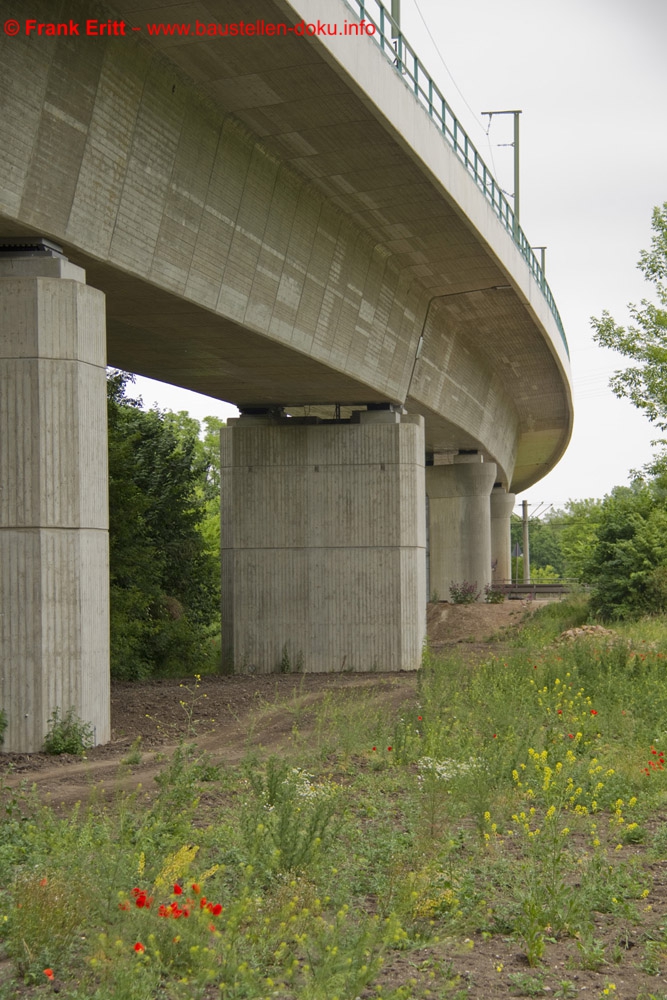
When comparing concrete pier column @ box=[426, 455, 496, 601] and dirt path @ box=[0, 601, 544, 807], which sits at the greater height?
concrete pier column @ box=[426, 455, 496, 601]

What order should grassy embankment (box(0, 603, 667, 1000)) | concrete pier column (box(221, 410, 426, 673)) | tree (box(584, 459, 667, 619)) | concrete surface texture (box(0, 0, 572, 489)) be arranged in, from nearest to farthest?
grassy embankment (box(0, 603, 667, 1000))
concrete surface texture (box(0, 0, 572, 489))
concrete pier column (box(221, 410, 426, 673))
tree (box(584, 459, 667, 619))

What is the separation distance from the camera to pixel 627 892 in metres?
5.78

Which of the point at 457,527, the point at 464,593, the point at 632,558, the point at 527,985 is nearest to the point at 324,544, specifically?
the point at 632,558

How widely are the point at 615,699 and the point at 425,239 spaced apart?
769cm

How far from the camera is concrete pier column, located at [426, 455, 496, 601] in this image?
3584 cm

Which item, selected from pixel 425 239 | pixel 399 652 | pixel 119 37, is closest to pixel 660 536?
pixel 399 652

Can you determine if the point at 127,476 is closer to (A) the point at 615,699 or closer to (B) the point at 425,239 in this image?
(B) the point at 425,239

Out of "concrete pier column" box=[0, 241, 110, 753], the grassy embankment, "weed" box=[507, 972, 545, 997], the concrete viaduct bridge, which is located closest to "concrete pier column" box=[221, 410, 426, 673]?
the concrete viaduct bridge

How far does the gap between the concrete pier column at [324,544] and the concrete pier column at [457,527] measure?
16.0m

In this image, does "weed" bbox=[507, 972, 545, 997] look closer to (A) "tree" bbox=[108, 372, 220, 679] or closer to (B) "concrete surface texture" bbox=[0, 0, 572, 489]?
(B) "concrete surface texture" bbox=[0, 0, 572, 489]

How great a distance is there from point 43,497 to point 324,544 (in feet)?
32.3

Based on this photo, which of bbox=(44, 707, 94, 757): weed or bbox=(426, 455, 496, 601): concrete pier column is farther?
bbox=(426, 455, 496, 601): concrete pier column

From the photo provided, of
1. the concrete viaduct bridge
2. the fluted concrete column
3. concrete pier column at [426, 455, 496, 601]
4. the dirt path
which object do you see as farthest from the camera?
the fluted concrete column

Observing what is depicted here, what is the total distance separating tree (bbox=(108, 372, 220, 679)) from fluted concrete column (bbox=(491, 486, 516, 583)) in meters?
26.9
